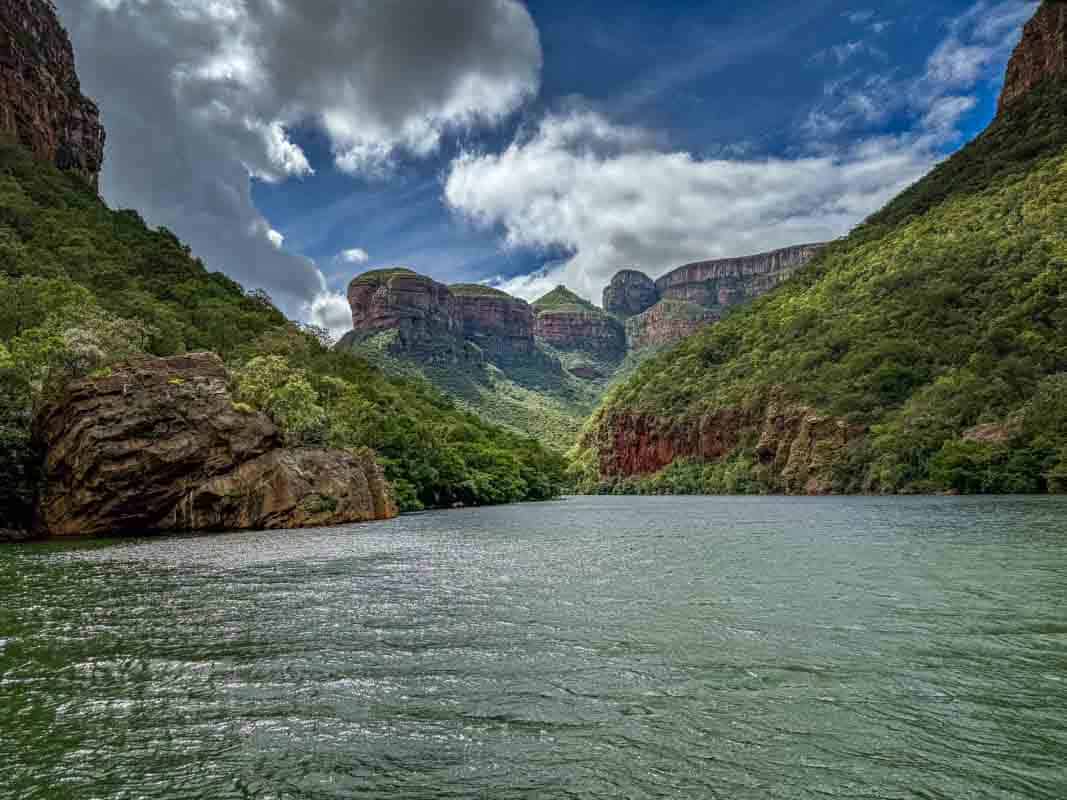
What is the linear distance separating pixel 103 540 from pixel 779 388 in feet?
351

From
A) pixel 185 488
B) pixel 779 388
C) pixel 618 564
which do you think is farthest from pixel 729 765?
pixel 779 388

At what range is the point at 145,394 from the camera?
156 feet

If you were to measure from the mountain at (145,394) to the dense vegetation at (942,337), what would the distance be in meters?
52.8

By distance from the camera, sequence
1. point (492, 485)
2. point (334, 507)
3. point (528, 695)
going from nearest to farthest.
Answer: point (528, 695) < point (334, 507) < point (492, 485)

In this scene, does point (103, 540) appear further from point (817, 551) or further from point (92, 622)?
point (817, 551)

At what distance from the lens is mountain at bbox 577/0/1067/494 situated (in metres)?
80.2

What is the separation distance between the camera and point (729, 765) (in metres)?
8.73

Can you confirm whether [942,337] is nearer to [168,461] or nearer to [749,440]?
[749,440]

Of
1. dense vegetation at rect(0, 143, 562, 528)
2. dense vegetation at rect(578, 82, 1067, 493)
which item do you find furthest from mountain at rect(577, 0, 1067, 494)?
dense vegetation at rect(0, 143, 562, 528)

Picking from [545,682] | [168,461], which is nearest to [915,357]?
[168,461]

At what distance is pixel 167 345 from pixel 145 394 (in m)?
28.2

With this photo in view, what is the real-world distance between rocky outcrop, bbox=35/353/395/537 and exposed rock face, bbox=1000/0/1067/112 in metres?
150

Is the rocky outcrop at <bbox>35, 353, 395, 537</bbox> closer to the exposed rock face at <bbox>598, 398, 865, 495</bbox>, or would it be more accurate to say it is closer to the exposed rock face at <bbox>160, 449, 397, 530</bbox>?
the exposed rock face at <bbox>160, 449, 397, 530</bbox>

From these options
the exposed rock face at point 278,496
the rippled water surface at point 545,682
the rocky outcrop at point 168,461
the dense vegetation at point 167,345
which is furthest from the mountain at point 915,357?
the rocky outcrop at point 168,461
